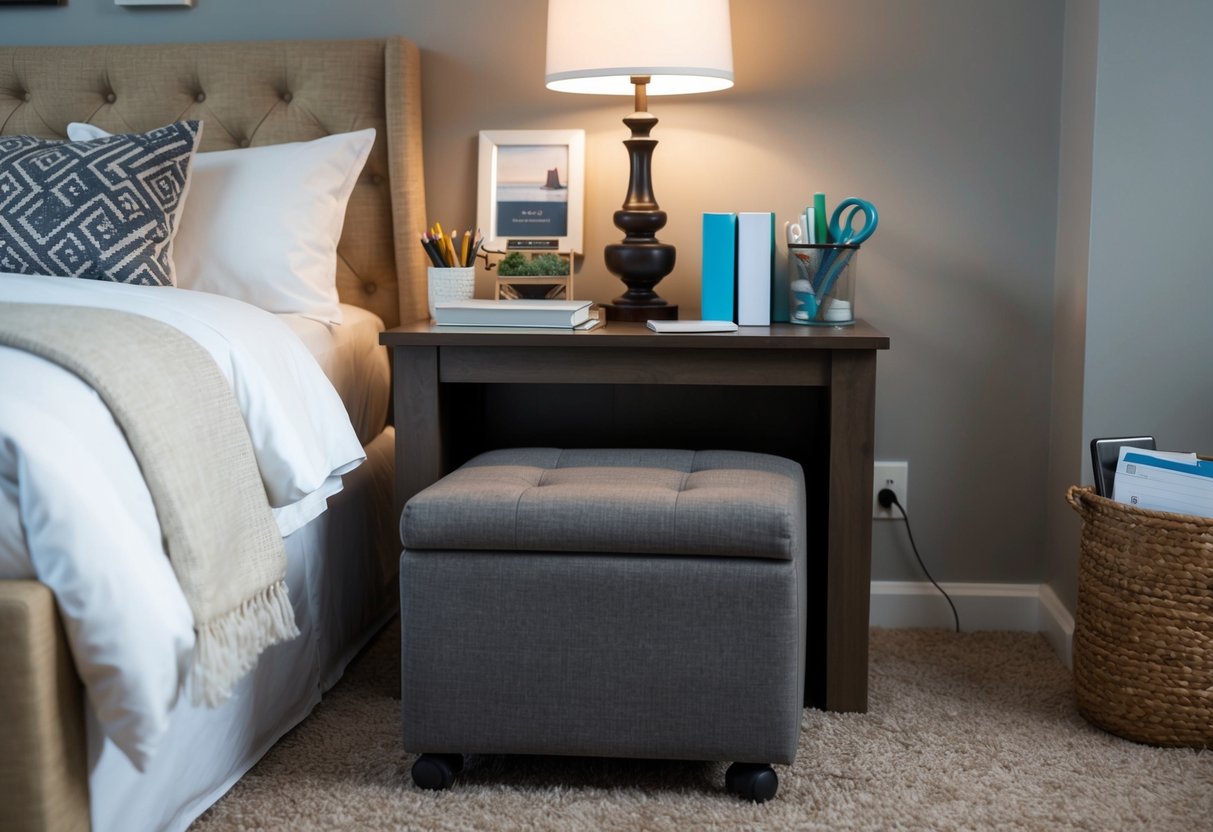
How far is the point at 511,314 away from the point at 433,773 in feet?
2.40

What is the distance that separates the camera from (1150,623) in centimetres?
172

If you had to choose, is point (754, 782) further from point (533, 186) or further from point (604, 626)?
point (533, 186)

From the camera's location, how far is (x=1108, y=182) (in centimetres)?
201

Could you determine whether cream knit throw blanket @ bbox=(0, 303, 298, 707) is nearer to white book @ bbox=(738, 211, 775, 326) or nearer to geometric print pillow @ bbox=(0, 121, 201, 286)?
geometric print pillow @ bbox=(0, 121, 201, 286)

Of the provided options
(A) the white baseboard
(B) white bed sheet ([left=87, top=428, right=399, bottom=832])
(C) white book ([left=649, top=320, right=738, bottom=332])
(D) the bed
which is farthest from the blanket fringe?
(A) the white baseboard

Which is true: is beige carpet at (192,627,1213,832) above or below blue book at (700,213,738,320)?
below

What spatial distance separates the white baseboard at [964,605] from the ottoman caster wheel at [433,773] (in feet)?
3.41

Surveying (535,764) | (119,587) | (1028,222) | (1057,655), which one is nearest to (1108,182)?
(1028,222)

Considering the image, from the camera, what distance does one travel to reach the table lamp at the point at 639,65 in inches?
76.8

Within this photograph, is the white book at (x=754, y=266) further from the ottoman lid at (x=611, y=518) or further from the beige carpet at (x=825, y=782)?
the beige carpet at (x=825, y=782)

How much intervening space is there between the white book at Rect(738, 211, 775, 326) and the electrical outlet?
50 centimetres

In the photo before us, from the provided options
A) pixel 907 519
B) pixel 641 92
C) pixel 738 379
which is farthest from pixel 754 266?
pixel 907 519

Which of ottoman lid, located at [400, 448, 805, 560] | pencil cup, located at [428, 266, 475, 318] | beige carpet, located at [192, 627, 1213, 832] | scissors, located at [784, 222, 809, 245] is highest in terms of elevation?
scissors, located at [784, 222, 809, 245]

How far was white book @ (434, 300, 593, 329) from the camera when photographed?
1889 mm
